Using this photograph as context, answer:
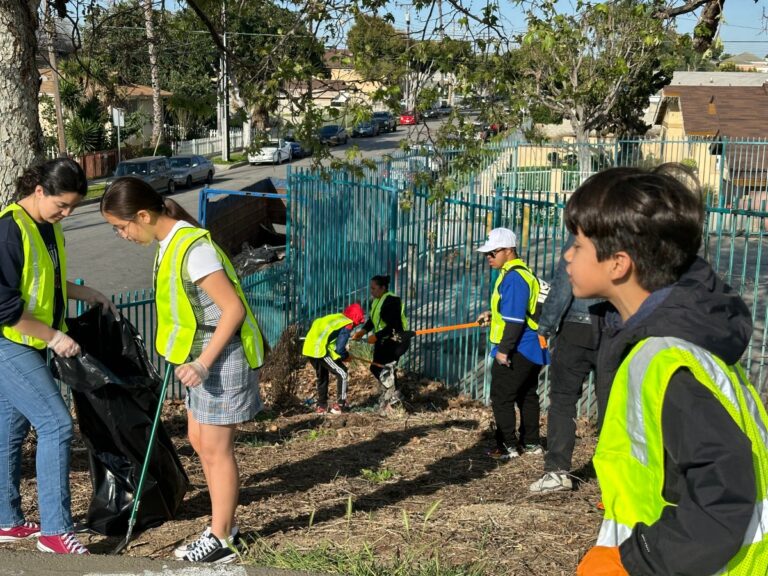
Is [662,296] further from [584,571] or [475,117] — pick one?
[475,117]

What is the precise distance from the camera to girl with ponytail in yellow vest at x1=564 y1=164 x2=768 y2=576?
5.69ft

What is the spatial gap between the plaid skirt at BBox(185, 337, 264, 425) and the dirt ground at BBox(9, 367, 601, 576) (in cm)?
57

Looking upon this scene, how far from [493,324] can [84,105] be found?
3484 cm

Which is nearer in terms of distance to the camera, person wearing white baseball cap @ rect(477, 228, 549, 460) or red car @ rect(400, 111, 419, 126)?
person wearing white baseball cap @ rect(477, 228, 549, 460)

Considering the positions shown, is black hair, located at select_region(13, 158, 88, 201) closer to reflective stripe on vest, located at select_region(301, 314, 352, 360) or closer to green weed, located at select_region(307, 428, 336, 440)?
green weed, located at select_region(307, 428, 336, 440)

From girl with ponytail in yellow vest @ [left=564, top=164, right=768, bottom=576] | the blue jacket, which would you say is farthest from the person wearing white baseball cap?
girl with ponytail in yellow vest @ [left=564, top=164, right=768, bottom=576]

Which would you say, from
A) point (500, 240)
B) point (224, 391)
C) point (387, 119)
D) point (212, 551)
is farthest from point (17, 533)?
point (387, 119)

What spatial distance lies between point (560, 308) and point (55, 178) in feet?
8.99

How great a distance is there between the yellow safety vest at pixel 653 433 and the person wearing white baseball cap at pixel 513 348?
4106mm

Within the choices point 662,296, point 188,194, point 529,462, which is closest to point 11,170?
point 529,462

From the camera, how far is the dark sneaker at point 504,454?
250 inches

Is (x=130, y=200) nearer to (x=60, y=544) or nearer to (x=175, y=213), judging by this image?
(x=175, y=213)

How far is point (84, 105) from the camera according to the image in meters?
37.8

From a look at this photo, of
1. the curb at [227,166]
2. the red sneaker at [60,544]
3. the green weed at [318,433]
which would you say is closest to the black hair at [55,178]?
the red sneaker at [60,544]
